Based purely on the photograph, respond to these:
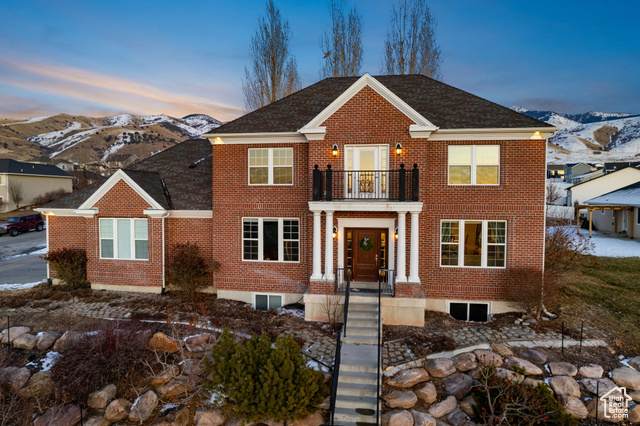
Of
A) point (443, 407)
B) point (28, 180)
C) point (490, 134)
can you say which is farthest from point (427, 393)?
point (28, 180)

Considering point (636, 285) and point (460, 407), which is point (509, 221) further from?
point (636, 285)

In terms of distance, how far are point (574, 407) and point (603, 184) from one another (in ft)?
147

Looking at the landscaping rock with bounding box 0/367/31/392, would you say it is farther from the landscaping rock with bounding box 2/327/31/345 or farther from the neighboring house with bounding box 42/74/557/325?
the neighboring house with bounding box 42/74/557/325

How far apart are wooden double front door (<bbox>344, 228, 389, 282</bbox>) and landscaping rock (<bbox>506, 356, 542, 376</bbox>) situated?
16.2 ft

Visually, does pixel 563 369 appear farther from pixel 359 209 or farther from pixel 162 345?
pixel 162 345

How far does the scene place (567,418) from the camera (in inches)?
270

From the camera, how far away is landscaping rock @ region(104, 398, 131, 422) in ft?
25.0

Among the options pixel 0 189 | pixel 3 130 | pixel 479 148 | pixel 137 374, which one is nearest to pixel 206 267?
pixel 137 374

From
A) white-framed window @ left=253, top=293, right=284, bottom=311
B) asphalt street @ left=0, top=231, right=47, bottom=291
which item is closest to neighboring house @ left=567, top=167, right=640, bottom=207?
white-framed window @ left=253, top=293, right=284, bottom=311

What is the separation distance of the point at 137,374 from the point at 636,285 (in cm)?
1964

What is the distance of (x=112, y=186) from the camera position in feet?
44.6

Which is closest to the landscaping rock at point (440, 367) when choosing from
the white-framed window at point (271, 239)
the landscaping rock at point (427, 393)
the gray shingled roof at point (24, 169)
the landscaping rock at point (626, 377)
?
the landscaping rock at point (427, 393)

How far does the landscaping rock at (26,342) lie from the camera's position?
32.6ft

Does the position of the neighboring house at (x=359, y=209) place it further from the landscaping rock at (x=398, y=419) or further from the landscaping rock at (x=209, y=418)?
the landscaping rock at (x=209, y=418)
